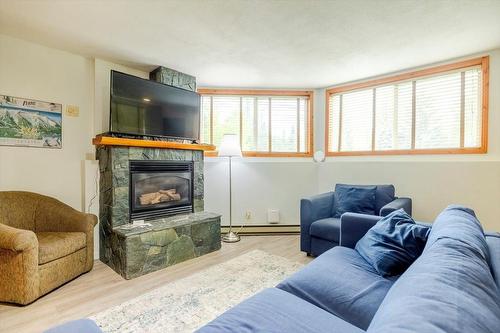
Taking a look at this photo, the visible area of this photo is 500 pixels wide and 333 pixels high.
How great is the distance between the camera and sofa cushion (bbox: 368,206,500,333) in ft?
1.81

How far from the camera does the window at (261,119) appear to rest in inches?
156

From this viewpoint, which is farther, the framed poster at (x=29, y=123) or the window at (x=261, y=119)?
the window at (x=261, y=119)

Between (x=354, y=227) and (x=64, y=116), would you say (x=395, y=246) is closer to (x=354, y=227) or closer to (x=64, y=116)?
(x=354, y=227)

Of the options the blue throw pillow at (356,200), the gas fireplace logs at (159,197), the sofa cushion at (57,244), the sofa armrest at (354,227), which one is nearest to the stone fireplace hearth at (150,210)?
the gas fireplace logs at (159,197)

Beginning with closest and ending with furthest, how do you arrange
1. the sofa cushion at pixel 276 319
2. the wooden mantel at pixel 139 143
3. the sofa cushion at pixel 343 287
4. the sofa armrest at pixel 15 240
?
1. the sofa cushion at pixel 276 319
2. the sofa cushion at pixel 343 287
3. the sofa armrest at pixel 15 240
4. the wooden mantel at pixel 139 143

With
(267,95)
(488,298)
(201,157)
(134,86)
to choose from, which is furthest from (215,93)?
(488,298)

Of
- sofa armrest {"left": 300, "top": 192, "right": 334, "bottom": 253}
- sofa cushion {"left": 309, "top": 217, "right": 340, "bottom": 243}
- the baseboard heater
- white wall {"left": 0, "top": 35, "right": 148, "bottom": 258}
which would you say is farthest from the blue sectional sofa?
white wall {"left": 0, "top": 35, "right": 148, "bottom": 258}

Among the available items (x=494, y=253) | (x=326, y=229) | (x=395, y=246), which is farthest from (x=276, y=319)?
(x=326, y=229)

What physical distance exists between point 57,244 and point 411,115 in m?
4.22

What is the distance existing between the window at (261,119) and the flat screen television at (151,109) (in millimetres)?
537

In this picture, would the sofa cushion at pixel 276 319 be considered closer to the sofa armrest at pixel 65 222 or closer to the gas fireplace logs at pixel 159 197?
the sofa armrest at pixel 65 222

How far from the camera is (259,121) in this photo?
4.06 m

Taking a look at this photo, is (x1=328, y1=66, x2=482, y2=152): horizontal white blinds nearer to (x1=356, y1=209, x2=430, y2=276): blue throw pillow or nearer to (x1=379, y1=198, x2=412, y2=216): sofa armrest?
(x1=379, y1=198, x2=412, y2=216): sofa armrest

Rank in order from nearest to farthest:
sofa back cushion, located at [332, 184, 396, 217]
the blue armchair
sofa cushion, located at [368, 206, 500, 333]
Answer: sofa cushion, located at [368, 206, 500, 333] < the blue armchair < sofa back cushion, located at [332, 184, 396, 217]
